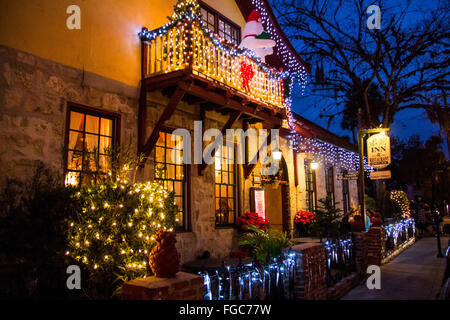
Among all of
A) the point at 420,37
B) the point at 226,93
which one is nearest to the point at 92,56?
the point at 226,93

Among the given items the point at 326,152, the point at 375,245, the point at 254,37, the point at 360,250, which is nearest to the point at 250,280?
the point at 360,250

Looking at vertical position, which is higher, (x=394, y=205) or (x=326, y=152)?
(x=326, y=152)

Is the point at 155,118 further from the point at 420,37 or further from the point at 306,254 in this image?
the point at 420,37

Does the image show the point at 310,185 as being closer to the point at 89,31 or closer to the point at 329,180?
the point at 329,180

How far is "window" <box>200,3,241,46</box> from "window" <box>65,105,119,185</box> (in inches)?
190

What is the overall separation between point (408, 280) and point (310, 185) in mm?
7939

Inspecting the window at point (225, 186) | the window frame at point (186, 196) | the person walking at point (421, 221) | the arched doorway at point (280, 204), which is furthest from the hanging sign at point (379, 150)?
the person walking at point (421, 221)

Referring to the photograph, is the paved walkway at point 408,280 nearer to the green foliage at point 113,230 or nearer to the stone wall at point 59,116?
the stone wall at point 59,116

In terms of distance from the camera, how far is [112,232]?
195 inches

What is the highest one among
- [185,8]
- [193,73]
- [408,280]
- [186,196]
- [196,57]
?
[185,8]

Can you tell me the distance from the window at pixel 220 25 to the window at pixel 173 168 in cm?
392

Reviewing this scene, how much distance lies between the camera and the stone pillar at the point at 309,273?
18.5ft

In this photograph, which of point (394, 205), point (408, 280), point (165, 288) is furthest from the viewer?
point (394, 205)

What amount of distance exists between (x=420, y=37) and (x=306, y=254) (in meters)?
15.6
